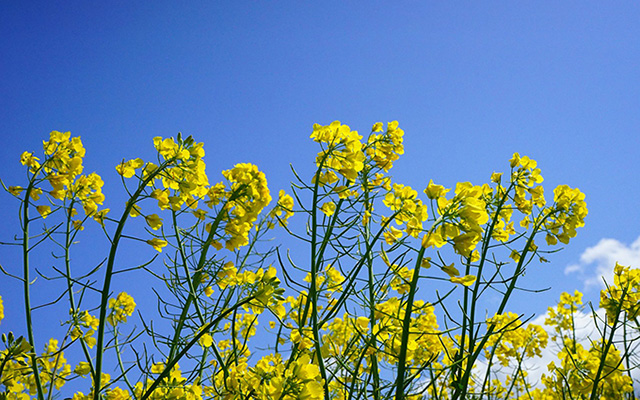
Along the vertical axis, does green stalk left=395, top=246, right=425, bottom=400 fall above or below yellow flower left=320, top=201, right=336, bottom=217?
below

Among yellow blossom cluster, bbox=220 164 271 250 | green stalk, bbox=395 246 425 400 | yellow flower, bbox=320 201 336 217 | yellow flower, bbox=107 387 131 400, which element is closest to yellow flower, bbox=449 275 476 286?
green stalk, bbox=395 246 425 400

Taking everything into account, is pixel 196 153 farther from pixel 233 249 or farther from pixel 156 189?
pixel 233 249

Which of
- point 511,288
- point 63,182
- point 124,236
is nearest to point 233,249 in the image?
point 124,236

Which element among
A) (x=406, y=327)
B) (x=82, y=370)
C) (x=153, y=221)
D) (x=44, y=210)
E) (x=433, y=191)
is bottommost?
(x=406, y=327)

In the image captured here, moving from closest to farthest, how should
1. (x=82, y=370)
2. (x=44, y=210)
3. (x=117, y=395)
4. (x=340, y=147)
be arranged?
(x=340, y=147)
(x=117, y=395)
(x=44, y=210)
(x=82, y=370)

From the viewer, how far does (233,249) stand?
1.79 m

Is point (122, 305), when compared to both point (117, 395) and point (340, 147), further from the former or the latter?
point (340, 147)

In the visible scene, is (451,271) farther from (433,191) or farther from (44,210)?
(44,210)

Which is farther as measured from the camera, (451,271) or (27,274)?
(27,274)

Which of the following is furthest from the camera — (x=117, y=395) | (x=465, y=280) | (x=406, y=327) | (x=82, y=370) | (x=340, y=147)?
(x=82, y=370)

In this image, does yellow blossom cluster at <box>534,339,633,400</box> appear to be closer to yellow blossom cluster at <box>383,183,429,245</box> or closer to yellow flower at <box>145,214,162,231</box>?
yellow blossom cluster at <box>383,183,429,245</box>

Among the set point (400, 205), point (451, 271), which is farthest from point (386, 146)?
point (451, 271)

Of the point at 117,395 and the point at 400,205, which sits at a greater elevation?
the point at 400,205

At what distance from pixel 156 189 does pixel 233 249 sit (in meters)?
0.35
